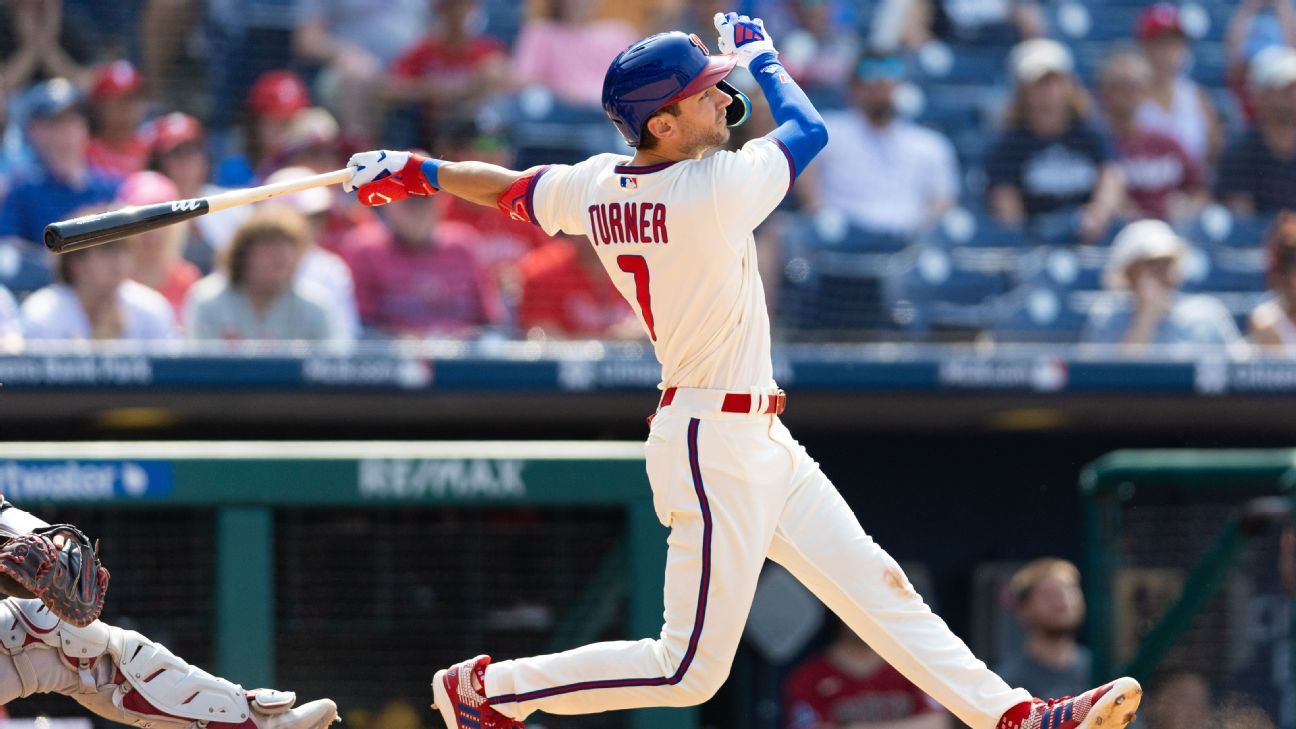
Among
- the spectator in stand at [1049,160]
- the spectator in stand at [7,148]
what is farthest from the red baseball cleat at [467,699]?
the spectator in stand at [1049,160]

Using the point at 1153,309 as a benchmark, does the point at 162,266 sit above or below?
above

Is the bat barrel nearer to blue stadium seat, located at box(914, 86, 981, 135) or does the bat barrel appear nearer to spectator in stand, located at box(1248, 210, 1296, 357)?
spectator in stand, located at box(1248, 210, 1296, 357)

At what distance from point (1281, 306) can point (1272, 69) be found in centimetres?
230

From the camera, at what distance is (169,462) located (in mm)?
4844

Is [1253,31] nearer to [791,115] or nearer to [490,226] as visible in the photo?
[490,226]

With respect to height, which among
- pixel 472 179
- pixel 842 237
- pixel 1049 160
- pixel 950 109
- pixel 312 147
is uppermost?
pixel 950 109

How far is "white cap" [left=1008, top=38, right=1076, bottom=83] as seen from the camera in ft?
27.3

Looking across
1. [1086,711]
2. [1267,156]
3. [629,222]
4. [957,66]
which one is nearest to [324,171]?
[957,66]

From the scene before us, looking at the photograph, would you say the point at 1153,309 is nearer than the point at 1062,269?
Yes

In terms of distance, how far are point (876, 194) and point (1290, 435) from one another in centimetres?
197

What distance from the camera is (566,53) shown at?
327 inches

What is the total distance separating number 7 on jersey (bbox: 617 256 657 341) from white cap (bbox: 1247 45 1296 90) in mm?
→ 5843

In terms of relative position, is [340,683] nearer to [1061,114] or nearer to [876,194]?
[876,194]

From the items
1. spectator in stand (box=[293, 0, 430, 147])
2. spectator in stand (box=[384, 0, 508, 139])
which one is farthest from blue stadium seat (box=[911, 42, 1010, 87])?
spectator in stand (box=[293, 0, 430, 147])
